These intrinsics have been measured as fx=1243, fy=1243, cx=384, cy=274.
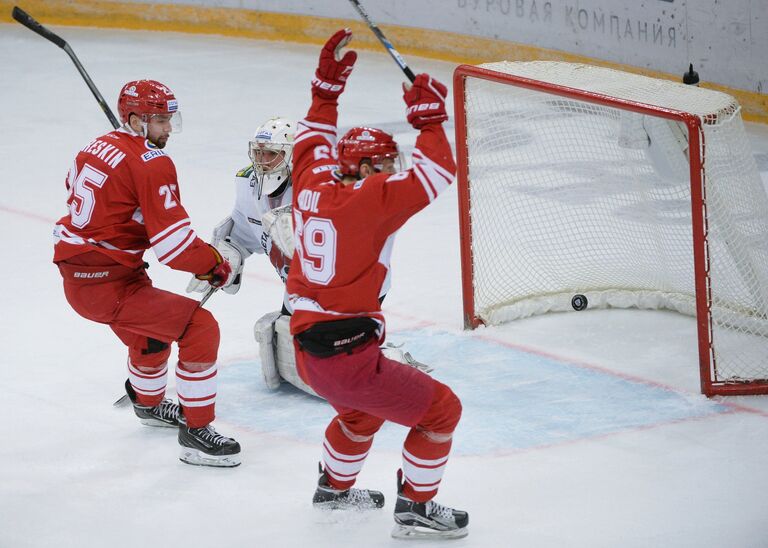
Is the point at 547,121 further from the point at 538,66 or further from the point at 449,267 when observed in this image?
the point at 449,267

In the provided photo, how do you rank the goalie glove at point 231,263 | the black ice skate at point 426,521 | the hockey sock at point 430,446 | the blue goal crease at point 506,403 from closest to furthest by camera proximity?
the hockey sock at point 430,446
the black ice skate at point 426,521
the blue goal crease at point 506,403
the goalie glove at point 231,263

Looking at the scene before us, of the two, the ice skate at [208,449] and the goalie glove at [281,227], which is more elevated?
the goalie glove at [281,227]

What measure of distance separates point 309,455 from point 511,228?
1.79 m

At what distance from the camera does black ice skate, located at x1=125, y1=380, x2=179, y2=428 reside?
4.04m

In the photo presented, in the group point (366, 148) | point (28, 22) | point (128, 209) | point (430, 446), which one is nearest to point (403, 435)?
point (430, 446)

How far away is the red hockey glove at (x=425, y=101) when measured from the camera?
2.96 meters

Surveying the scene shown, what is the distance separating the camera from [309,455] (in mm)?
3787

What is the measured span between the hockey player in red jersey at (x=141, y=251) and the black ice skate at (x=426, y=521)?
0.71 meters

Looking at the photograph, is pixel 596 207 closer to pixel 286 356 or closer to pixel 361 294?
pixel 286 356

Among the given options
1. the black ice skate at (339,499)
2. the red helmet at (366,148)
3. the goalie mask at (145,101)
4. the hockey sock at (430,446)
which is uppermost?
the goalie mask at (145,101)

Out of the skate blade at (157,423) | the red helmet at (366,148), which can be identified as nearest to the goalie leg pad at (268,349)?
the skate blade at (157,423)

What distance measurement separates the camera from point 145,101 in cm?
369

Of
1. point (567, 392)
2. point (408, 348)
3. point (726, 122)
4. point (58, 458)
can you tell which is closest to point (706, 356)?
point (567, 392)

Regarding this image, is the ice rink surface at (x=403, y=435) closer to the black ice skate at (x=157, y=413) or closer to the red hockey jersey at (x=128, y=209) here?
the black ice skate at (x=157, y=413)
